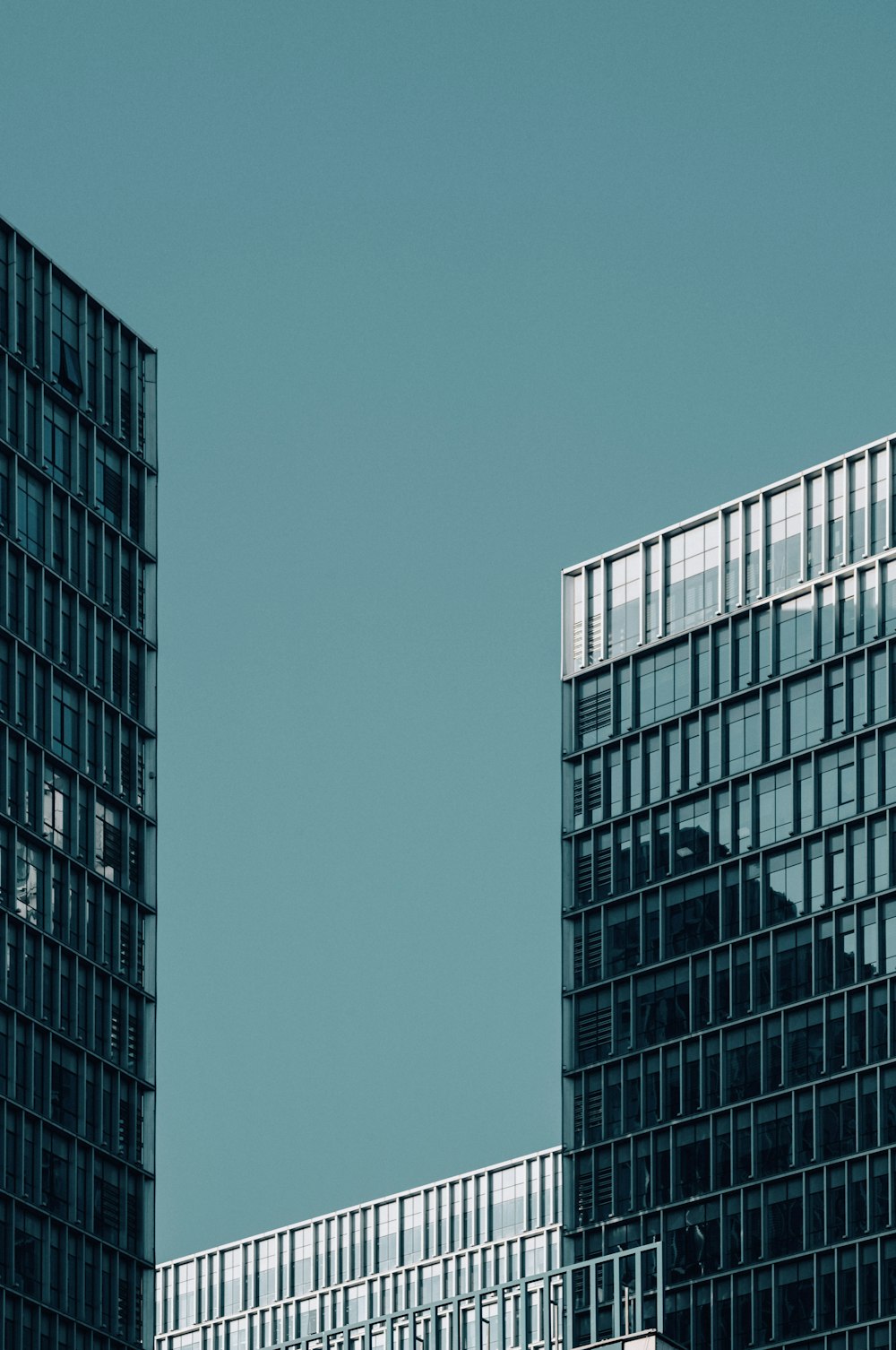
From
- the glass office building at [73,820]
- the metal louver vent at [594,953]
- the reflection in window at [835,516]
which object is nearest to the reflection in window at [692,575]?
the reflection in window at [835,516]

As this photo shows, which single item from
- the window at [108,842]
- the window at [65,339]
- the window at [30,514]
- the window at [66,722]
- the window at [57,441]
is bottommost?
the window at [108,842]

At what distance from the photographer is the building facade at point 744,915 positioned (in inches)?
6481

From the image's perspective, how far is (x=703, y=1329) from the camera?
166m

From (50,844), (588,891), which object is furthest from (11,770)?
(588,891)

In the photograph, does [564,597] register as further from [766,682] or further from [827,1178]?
[827,1178]

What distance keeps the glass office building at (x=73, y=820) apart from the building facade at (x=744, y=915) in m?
32.6

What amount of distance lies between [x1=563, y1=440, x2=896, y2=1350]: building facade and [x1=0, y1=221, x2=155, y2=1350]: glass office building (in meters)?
32.6

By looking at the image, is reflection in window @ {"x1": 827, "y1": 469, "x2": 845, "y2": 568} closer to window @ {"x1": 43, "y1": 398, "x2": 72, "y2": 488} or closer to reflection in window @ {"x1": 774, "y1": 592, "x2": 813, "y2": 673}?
reflection in window @ {"x1": 774, "y1": 592, "x2": 813, "y2": 673}

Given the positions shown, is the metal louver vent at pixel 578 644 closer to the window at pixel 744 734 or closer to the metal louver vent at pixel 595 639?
the metal louver vent at pixel 595 639

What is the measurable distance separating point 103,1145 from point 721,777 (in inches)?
1742

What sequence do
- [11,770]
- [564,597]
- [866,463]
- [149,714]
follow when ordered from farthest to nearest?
[564,597]
[866,463]
[149,714]
[11,770]

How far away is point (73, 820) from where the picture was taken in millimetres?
149500

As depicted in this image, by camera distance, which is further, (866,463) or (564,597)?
(564,597)

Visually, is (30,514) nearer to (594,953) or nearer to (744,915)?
(594,953)
